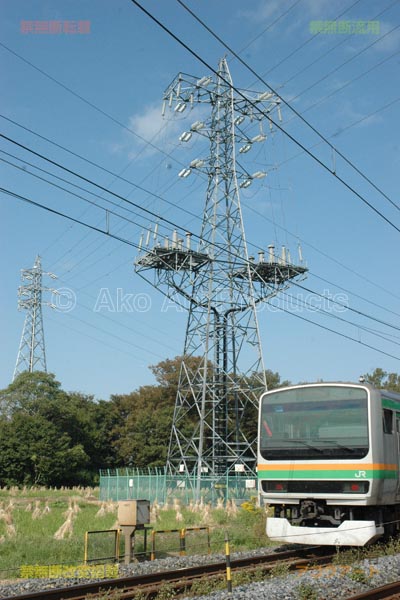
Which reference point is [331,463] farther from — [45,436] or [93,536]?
[45,436]

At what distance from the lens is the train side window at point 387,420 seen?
12.6m

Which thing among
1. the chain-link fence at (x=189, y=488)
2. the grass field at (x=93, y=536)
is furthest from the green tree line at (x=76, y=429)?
the grass field at (x=93, y=536)

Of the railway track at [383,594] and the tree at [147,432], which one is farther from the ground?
the tree at [147,432]

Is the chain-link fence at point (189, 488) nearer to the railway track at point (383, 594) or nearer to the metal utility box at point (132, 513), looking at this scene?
the metal utility box at point (132, 513)

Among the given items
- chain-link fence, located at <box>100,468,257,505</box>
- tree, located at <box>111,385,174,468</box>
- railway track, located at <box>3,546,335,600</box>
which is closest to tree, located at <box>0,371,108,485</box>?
tree, located at <box>111,385,174,468</box>

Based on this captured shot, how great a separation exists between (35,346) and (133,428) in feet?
37.4

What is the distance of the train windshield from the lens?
12305mm

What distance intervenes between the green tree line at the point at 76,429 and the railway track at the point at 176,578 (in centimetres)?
→ 4070

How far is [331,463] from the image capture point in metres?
12.3

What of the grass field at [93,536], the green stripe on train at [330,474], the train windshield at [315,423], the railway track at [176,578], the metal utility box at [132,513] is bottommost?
the grass field at [93,536]

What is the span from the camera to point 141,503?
13.7 m

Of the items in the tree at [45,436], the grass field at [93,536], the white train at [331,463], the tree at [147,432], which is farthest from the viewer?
the tree at [147,432]

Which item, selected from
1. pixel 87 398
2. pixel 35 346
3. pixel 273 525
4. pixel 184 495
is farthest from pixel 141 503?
pixel 87 398

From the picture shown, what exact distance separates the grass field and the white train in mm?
2960
